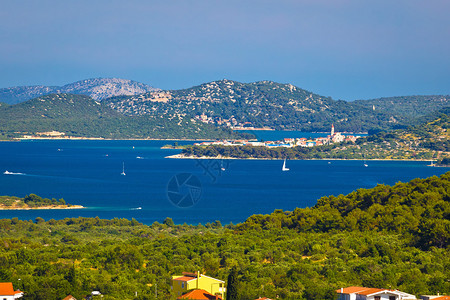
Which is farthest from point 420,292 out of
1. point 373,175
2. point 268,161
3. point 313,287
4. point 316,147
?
point 316,147

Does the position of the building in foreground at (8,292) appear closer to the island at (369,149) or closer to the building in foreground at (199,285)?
the building in foreground at (199,285)

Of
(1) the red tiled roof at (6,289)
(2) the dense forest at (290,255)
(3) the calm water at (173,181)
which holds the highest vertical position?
(1) the red tiled roof at (6,289)

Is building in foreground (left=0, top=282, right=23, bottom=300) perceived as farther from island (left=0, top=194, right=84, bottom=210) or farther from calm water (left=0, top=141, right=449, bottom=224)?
island (left=0, top=194, right=84, bottom=210)

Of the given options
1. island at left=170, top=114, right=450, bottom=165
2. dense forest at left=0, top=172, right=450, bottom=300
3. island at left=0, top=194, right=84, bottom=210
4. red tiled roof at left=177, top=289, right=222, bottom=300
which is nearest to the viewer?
red tiled roof at left=177, top=289, right=222, bottom=300

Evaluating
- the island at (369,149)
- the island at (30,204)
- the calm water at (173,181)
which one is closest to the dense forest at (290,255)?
the island at (30,204)

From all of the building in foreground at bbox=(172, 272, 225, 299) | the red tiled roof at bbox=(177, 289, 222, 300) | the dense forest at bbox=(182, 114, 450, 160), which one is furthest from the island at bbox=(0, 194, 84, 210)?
the dense forest at bbox=(182, 114, 450, 160)

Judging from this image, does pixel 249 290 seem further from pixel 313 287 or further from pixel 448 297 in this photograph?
pixel 448 297
